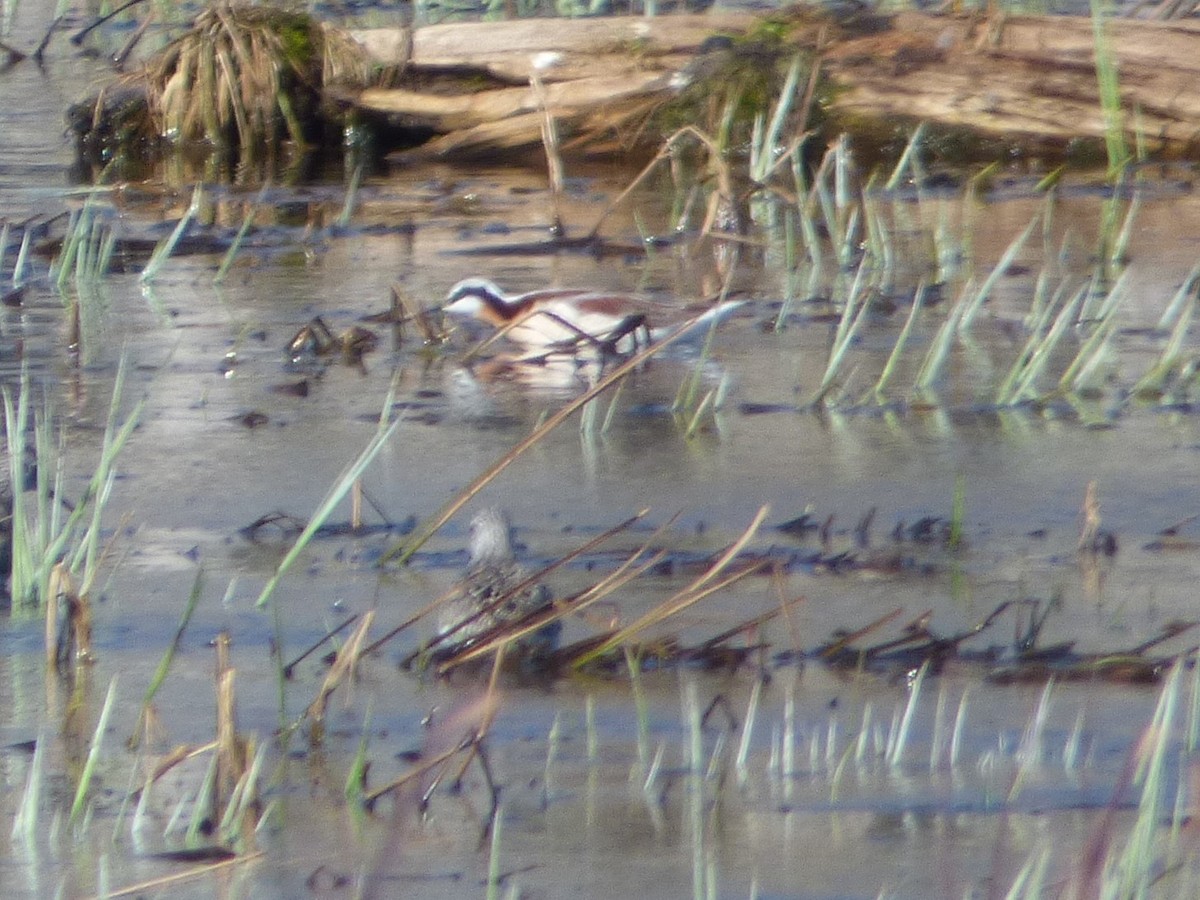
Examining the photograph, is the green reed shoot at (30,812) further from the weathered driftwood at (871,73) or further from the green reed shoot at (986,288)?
the weathered driftwood at (871,73)

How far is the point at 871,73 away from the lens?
34.1ft

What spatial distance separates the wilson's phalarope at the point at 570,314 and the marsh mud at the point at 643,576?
0.13m

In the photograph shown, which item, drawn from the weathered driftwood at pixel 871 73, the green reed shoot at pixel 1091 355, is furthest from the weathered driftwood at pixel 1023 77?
the green reed shoot at pixel 1091 355

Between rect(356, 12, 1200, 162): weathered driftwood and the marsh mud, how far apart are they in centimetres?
142

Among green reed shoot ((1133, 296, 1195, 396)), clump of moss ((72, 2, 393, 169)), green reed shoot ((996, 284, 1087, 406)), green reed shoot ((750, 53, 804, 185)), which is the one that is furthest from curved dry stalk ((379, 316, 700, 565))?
clump of moss ((72, 2, 393, 169))

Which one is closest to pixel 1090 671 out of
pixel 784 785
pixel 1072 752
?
pixel 1072 752

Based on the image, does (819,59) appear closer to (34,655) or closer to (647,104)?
(647,104)

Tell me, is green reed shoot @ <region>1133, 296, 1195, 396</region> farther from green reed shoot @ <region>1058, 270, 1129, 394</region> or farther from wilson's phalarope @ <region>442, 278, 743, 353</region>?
wilson's phalarope @ <region>442, 278, 743, 353</region>

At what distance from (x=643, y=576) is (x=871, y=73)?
6037mm

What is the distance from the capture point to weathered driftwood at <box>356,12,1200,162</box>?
32.9ft

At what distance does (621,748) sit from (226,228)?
5.80 m

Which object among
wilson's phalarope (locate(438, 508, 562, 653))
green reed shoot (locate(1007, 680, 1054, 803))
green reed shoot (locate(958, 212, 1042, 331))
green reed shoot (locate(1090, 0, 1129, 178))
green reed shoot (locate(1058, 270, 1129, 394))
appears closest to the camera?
green reed shoot (locate(1007, 680, 1054, 803))

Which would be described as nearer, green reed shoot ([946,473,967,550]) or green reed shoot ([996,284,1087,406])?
green reed shoot ([946,473,967,550])

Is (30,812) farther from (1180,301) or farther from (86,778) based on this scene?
(1180,301)
